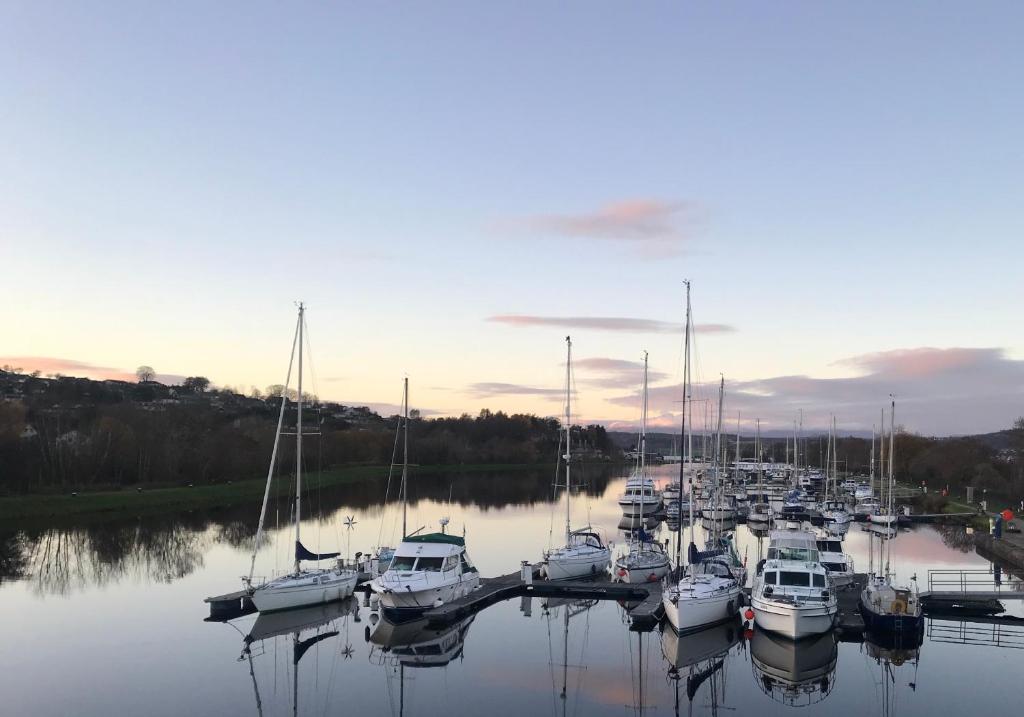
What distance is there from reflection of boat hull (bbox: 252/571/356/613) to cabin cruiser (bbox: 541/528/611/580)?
949 centimetres

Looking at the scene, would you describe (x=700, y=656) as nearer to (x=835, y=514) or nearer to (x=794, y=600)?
(x=794, y=600)

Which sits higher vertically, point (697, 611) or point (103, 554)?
point (697, 611)

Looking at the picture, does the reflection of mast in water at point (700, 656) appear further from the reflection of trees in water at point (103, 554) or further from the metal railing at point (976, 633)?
the reflection of trees in water at point (103, 554)

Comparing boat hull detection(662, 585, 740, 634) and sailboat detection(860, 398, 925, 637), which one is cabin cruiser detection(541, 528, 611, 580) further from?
sailboat detection(860, 398, 925, 637)

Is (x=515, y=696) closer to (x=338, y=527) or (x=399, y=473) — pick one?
(x=338, y=527)

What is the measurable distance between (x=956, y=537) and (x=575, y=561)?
119 feet

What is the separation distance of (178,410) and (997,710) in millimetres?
100272

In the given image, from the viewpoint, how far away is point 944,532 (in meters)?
64.7

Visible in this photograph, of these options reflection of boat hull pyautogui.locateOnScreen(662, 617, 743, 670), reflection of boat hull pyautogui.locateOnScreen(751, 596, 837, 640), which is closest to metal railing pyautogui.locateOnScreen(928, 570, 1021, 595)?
reflection of boat hull pyautogui.locateOnScreen(751, 596, 837, 640)

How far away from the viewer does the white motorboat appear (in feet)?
97.9

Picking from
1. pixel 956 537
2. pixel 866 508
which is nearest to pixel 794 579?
pixel 956 537

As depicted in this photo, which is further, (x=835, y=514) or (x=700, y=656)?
(x=835, y=514)

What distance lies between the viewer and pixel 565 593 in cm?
3734

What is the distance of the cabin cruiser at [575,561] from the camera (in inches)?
1553
